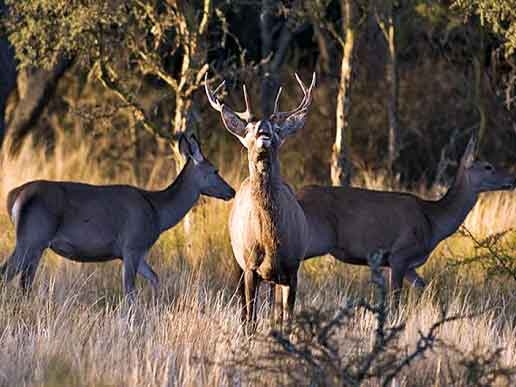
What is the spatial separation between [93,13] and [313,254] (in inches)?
126

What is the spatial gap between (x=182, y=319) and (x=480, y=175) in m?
5.20

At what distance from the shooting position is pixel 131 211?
12.5 meters

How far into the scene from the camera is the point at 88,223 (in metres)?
12.1

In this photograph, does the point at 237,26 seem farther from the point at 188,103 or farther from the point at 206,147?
the point at 188,103

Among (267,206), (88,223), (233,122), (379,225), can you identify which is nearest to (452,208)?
(379,225)

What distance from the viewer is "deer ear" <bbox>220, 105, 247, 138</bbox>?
9766mm

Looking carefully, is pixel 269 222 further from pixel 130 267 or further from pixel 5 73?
pixel 5 73

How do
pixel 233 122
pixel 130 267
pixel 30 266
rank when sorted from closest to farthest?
pixel 233 122
pixel 30 266
pixel 130 267

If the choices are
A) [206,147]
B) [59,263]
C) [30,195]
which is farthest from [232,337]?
[206,147]

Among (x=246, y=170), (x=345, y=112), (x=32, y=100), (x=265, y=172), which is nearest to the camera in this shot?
(x=265, y=172)

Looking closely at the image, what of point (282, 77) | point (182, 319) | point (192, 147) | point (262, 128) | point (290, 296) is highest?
point (282, 77)

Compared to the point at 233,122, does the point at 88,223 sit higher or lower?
lower

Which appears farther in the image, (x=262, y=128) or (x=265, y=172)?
(x=265, y=172)

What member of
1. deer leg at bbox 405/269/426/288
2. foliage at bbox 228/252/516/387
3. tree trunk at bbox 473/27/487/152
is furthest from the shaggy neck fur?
tree trunk at bbox 473/27/487/152
